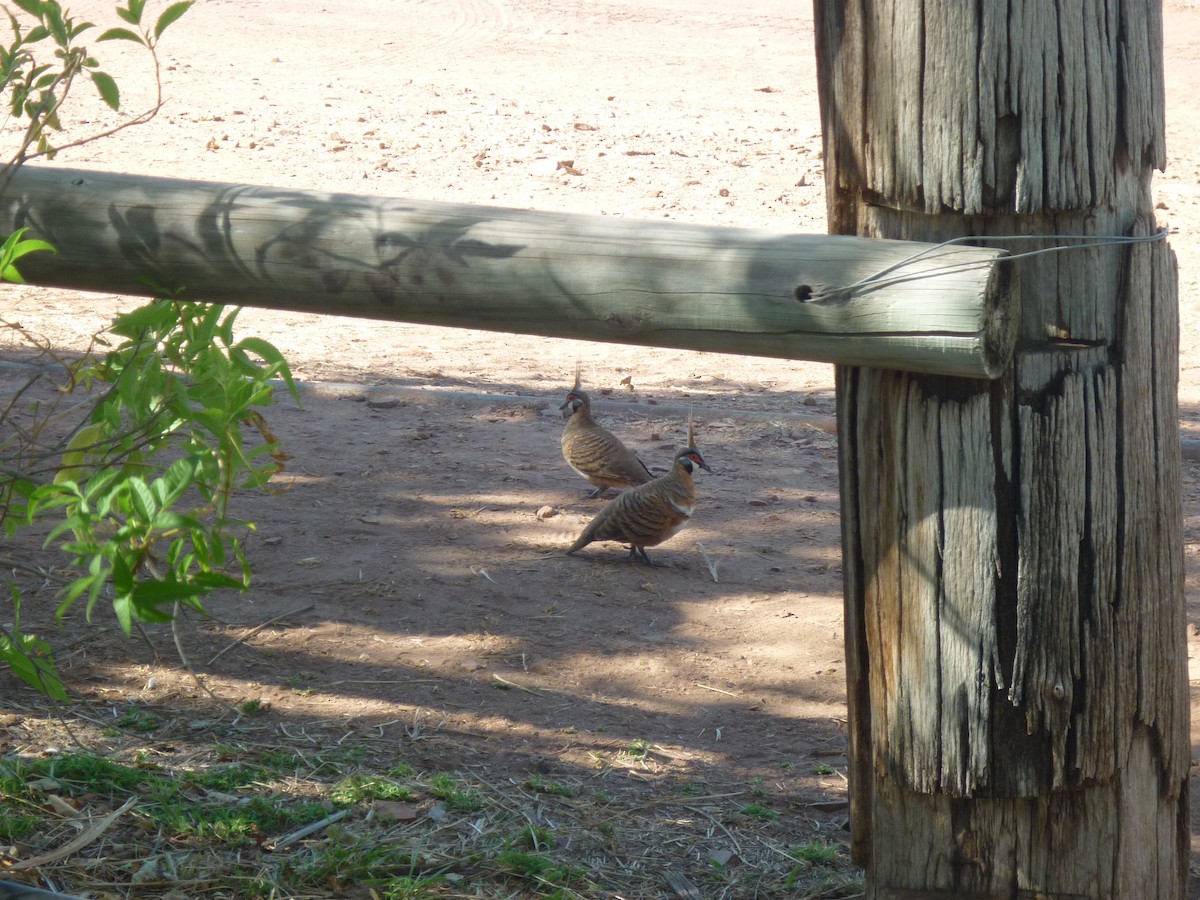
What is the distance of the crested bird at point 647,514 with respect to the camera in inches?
219

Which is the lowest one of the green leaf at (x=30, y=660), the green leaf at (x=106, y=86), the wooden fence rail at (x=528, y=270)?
the green leaf at (x=30, y=660)

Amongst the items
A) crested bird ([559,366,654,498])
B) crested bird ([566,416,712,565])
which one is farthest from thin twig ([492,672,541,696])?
crested bird ([559,366,654,498])

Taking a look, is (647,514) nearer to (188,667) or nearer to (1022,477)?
(188,667)

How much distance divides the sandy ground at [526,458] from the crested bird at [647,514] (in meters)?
0.17

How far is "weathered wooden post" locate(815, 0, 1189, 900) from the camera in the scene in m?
2.01

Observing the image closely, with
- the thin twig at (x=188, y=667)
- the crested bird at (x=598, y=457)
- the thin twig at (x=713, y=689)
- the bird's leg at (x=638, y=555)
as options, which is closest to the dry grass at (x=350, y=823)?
the thin twig at (x=188, y=667)

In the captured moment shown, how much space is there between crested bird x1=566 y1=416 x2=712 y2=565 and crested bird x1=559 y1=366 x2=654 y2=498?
444mm

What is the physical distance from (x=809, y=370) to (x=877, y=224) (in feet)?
21.0

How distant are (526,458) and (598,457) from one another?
0.79 meters

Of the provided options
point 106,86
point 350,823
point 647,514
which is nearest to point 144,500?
point 106,86

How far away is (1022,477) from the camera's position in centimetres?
211

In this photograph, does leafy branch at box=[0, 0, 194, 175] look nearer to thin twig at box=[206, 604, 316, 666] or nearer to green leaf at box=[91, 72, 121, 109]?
green leaf at box=[91, 72, 121, 109]

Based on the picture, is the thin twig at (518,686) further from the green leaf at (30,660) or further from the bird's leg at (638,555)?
the green leaf at (30,660)

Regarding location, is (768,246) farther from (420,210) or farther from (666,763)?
(666,763)
